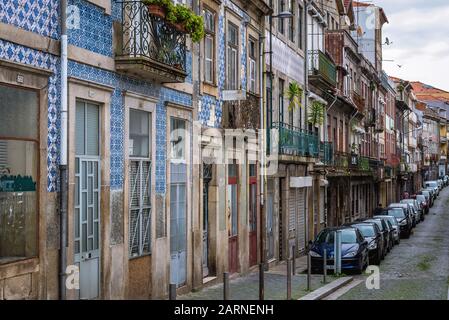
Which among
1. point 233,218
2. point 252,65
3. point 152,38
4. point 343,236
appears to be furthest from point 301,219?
point 152,38

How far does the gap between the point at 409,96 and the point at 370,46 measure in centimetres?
2515

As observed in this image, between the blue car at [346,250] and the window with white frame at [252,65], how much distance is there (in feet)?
16.9

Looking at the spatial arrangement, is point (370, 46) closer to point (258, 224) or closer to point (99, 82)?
point (258, 224)

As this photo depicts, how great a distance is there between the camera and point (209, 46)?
61.9 feet

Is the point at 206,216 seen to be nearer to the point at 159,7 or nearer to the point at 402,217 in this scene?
the point at 159,7

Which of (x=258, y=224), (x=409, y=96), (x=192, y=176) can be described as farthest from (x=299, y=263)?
(x=409, y=96)

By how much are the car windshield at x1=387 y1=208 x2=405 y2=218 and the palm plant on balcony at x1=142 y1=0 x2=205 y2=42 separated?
25.3m

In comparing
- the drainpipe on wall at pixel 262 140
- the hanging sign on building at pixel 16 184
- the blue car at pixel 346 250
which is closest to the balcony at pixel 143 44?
the hanging sign on building at pixel 16 184

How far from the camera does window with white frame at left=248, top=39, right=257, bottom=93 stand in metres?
22.5

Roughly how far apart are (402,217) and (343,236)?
15988 mm

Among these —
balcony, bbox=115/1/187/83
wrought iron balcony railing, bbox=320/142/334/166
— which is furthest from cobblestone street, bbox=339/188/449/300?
balcony, bbox=115/1/187/83

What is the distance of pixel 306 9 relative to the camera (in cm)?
3067

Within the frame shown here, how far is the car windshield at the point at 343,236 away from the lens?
23.5 metres

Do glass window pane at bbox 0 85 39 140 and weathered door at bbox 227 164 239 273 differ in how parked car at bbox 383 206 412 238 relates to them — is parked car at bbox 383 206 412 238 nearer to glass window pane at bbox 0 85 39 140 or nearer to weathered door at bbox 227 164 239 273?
weathered door at bbox 227 164 239 273
